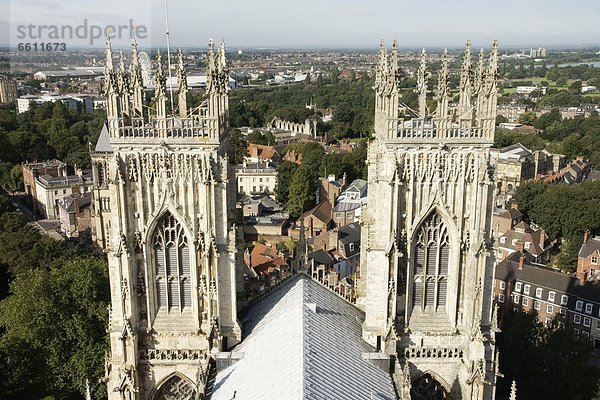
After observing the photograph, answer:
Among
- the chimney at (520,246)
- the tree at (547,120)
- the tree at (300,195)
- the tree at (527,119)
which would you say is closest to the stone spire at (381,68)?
the chimney at (520,246)

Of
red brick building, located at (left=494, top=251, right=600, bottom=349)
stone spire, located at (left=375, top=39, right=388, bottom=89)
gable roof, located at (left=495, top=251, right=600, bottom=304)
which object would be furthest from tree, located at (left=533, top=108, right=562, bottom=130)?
stone spire, located at (left=375, top=39, right=388, bottom=89)

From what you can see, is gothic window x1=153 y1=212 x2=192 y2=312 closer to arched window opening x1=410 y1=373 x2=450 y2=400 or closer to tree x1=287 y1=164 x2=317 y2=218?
arched window opening x1=410 y1=373 x2=450 y2=400

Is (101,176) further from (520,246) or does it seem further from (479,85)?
(520,246)

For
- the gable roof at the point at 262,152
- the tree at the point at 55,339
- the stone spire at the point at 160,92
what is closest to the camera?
the stone spire at the point at 160,92

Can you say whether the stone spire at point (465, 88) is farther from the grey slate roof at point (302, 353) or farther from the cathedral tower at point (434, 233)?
the grey slate roof at point (302, 353)

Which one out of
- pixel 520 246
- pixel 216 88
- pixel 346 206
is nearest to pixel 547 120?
pixel 520 246

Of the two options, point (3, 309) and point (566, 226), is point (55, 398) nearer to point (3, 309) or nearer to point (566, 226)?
point (3, 309)
